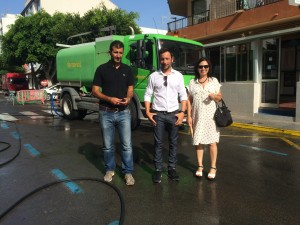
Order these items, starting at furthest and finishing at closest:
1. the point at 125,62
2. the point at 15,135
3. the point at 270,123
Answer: the point at 270,123 < the point at 125,62 < the point at 15,135

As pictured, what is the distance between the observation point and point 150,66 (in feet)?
29.3

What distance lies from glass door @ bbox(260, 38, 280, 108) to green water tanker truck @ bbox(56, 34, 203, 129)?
421 centimetres

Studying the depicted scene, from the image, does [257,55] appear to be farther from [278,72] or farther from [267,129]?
[267,129]

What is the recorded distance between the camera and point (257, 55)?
1320 cm

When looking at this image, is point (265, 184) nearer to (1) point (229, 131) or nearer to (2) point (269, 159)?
(2) point (269, 159)

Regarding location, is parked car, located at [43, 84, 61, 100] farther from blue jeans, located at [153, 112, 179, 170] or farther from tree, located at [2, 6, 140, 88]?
blue jeans, located at [153, 112, 179, 170]

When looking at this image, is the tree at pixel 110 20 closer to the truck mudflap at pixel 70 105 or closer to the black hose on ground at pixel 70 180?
the truck mudflap at pixel 70 105

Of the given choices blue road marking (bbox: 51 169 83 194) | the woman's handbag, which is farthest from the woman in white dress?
blue road marking (bbox: 51 169 83 194)

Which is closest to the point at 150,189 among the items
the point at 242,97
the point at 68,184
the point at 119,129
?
the point at 119,129

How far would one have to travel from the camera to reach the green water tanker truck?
29.5 ft

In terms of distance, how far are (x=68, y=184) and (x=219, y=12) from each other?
1331 cm

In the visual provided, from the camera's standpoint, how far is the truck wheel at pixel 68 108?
490 inches

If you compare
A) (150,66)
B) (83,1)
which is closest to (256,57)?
(150,66)

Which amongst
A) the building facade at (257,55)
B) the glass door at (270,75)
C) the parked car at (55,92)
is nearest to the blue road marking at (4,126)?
the parked car at (55,92)
